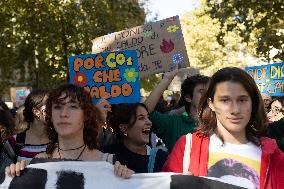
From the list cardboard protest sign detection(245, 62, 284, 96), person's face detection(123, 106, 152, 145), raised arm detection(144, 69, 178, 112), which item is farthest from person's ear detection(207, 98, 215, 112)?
cardboard protest sign detection(245, 62, 284, 96)

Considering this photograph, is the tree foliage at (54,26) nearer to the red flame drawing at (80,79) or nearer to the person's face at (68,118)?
the red flame drawing at (80,79)

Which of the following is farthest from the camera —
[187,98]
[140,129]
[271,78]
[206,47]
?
[206,47]

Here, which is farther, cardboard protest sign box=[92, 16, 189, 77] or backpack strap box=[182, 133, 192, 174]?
cardboard protest sign box=[92, 16, 189, 77]

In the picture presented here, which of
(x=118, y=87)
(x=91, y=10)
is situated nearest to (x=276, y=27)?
(x=91, y=10)

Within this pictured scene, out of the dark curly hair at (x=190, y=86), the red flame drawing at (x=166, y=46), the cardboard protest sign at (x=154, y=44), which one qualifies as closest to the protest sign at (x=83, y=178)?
the dark curly hair at (x=190, y=86)

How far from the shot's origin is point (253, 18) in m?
11.5

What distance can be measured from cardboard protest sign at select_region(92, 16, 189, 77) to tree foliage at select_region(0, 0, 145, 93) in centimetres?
862

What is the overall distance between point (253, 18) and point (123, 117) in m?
8.25

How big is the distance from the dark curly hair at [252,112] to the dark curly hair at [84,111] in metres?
0.62

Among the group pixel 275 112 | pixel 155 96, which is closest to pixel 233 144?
pixel 155 96

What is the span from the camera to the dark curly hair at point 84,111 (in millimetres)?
3053

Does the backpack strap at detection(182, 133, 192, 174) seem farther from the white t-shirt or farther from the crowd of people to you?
the white t-shirt

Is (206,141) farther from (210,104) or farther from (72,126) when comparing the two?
(72,126)

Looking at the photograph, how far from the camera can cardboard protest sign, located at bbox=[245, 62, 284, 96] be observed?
20.7 feet
